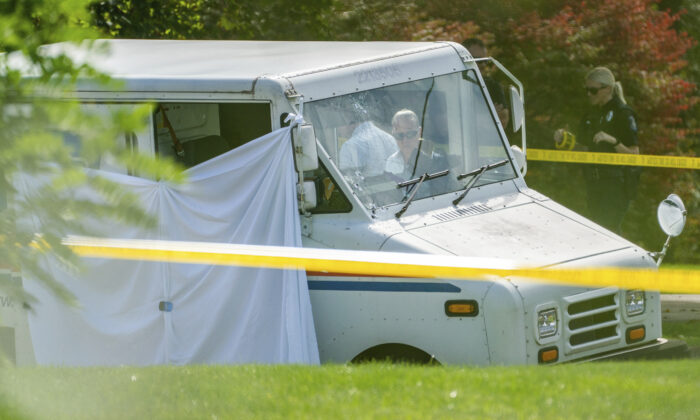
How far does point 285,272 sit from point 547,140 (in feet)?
24.4

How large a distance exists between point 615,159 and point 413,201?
433 centimetres

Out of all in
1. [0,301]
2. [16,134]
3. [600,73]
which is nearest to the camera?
[16,134]

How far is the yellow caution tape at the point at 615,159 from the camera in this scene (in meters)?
10.4

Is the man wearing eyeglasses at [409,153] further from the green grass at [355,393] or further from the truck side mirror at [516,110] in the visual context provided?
the green grass at [355,393]

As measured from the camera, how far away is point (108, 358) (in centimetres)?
662

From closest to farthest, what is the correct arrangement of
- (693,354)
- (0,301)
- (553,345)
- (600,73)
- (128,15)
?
1. (0,301)
2. (553,345)
3. (693,354)
4. (600,73)
5. (128,15)

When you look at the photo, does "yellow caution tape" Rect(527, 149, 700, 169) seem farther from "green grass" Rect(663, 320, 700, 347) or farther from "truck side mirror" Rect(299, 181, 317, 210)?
"truck side mirror" Rect(299, 181, 317, 210)

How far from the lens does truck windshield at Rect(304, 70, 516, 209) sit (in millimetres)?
6566

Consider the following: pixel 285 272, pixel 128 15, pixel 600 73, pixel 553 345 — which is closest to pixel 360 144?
pixel 285 272

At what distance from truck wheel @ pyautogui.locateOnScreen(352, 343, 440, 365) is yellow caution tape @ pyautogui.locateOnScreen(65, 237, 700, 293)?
468mm

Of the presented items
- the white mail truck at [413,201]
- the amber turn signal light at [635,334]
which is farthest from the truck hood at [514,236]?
the amber turn signal light at [635,334]

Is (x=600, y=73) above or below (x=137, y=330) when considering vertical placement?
above

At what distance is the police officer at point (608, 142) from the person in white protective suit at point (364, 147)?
3.80 metres

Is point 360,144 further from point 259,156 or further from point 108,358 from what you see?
point 108,358
